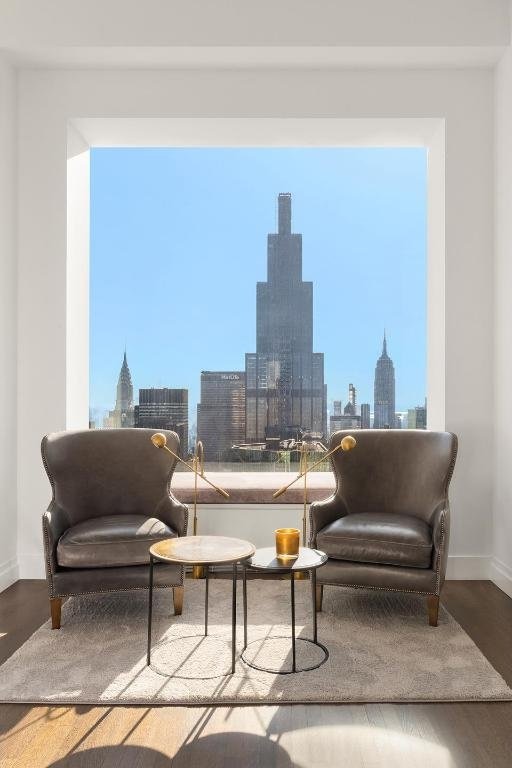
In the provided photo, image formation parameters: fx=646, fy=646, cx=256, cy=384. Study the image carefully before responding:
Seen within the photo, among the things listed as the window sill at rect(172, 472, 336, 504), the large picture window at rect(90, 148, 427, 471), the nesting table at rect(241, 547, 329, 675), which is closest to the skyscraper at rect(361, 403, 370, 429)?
the large picture window at rect(90, 148, 427, 471)

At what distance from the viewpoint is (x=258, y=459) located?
471 centimetres

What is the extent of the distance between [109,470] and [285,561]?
139 cm

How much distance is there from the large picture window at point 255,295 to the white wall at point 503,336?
719 mm

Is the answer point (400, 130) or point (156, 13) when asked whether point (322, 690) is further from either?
point (156, 13)

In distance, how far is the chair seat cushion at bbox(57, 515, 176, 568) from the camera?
3.12m

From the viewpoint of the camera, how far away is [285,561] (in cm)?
271

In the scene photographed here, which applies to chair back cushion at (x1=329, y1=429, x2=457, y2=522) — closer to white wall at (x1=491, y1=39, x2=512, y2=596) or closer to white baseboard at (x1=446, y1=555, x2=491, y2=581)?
white wall at (x1=491, y1=39, x2=512, y2=596)

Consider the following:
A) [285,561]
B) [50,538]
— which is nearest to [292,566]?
[285,561]

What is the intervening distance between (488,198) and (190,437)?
8.41 ft

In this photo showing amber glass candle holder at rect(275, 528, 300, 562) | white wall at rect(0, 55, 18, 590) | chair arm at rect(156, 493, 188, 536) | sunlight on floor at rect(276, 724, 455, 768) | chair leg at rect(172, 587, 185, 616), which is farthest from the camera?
white wall at rect(0, 55, 18, 590)

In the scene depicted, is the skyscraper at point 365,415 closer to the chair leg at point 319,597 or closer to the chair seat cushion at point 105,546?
the chair leg at point 319,597

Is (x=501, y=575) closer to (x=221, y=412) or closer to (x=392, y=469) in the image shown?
(x=392, y=469)

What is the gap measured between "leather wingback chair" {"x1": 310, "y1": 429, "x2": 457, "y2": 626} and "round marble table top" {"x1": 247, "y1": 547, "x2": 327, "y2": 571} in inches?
16.9

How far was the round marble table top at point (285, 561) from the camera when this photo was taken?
8.63 ft
